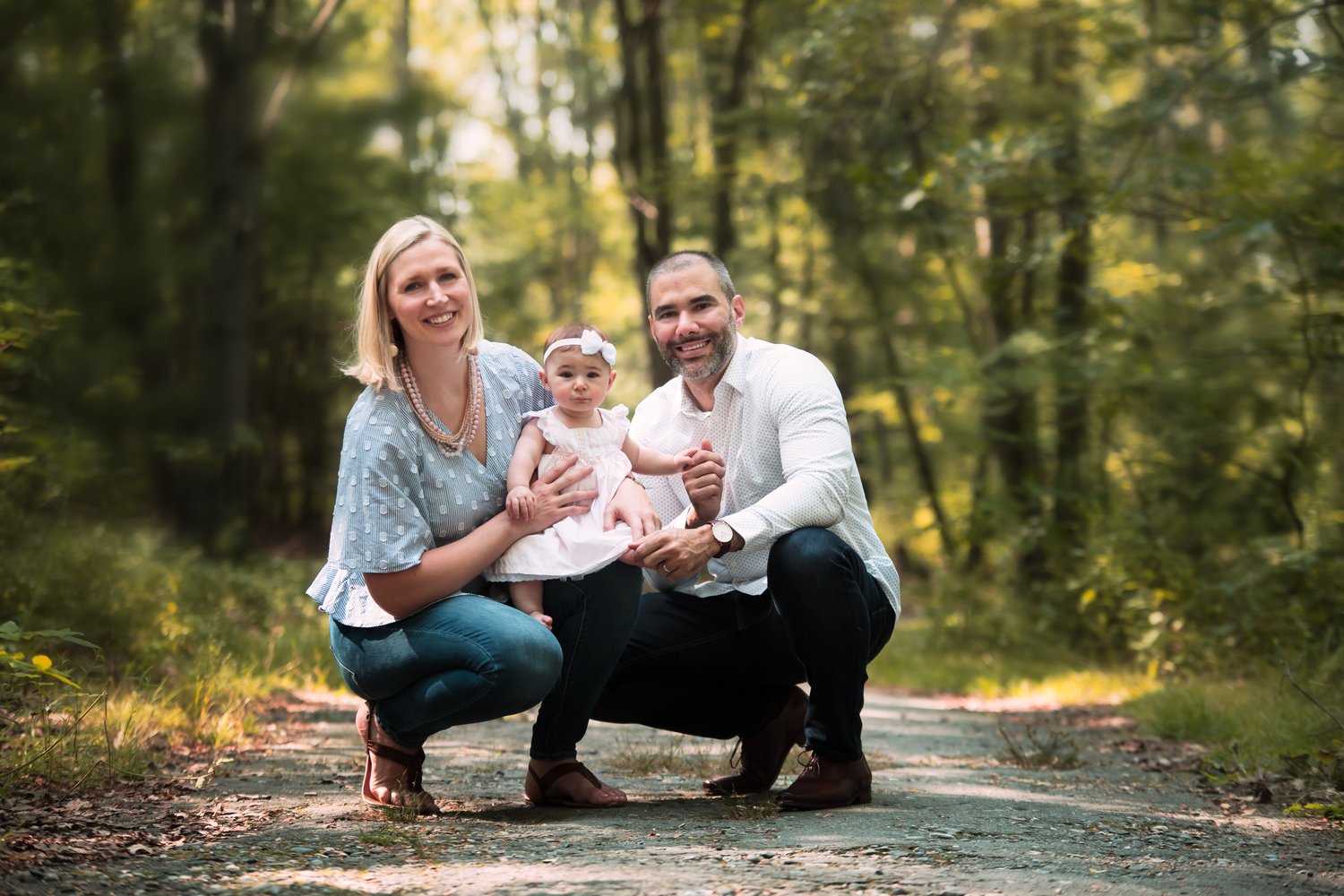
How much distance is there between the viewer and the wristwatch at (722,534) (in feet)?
11.2

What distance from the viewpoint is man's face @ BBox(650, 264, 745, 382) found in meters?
3.86

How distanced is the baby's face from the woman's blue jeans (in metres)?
0.51

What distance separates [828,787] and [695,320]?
1472 mm

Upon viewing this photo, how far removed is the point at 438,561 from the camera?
10.7 feet

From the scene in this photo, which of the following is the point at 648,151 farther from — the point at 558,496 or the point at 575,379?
the point at 558,496

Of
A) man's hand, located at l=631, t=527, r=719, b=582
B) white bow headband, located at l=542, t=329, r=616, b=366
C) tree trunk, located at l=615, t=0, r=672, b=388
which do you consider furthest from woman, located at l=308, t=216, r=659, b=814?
tree trunk, located at l=615, t=0, r=672, b=388

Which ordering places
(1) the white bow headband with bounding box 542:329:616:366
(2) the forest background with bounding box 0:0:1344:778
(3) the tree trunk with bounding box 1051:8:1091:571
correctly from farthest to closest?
(3) the tree trunk with bounding box 1051:8:1091:571 < (2) the forest background with bounding box 0:0:1344:778 < (1) the white bow headband with bounding box 542:329:616:366

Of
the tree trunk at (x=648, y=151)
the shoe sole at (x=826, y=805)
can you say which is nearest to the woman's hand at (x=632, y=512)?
the shoe sole at (x=826, y=805)

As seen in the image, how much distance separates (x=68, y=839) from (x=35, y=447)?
145 inches

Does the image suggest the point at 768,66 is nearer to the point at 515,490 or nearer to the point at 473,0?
the point at 473,0

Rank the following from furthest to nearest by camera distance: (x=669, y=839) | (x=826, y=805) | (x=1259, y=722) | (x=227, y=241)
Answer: (x=227, y=241) → (x=1259, y=722) → (x=826, y=805) → (x=669, y=839)

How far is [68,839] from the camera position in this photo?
2.76 m

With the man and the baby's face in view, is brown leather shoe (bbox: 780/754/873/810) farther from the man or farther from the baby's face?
the baby's face

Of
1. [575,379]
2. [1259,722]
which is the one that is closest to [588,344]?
[575,379]
